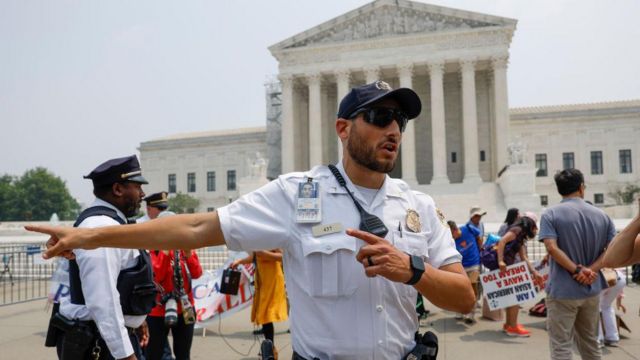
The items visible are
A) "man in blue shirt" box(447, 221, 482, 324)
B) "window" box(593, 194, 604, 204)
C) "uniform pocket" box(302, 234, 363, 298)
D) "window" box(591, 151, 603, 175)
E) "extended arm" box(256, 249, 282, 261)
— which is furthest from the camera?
"window" box(591, 151, 603, 175)

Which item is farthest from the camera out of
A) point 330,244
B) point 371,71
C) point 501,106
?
point 371,71

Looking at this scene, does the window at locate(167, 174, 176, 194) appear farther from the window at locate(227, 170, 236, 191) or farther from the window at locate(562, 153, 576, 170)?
the window at locate(562, 153, 576, 170)

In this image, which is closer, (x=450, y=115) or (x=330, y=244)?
(x=330, y=244)

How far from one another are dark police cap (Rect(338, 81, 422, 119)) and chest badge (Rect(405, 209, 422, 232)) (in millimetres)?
449

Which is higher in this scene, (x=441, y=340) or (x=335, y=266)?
(x=335, y=266)

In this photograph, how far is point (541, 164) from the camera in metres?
54.7

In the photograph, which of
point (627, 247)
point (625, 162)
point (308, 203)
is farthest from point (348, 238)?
point (625, 162)

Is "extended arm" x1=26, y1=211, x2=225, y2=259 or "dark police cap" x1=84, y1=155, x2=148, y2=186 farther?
"dark police cap" x1=84, y1=155, x2=148, y2=186

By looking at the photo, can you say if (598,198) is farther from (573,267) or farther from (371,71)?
(573,267)

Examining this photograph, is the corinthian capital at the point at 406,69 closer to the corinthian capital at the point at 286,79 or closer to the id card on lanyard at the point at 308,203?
the corinthian capital at the point at 286,79

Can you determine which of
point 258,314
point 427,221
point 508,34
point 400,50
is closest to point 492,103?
point 508,34

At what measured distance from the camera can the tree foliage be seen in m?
72.9

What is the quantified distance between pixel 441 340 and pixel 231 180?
190 ft

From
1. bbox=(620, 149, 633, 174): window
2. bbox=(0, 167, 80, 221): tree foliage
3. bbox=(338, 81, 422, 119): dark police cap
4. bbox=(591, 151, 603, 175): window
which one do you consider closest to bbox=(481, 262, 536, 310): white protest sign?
bbox=(338, 81, 422, 119): dark police cap
